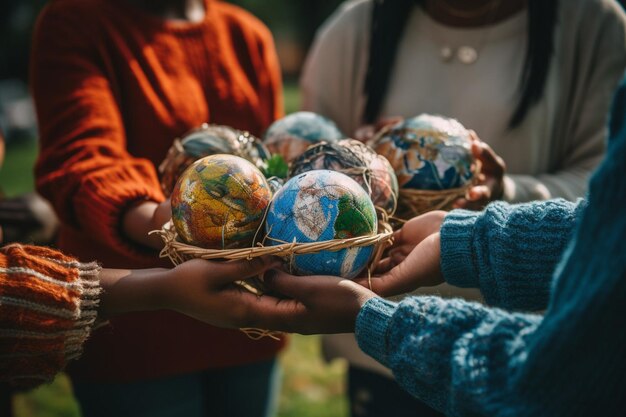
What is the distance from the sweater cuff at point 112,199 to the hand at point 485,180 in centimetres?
112

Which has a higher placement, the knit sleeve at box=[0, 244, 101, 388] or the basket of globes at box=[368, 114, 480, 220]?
the basket of globes at box=[368, 114, 480, 220]

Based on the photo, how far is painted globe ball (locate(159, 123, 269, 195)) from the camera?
1735 mm

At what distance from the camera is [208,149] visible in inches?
68.2

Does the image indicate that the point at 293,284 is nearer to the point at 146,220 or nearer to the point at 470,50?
the point at 146,220

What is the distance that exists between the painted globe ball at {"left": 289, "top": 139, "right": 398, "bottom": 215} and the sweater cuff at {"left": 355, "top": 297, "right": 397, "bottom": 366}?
0.43 metres

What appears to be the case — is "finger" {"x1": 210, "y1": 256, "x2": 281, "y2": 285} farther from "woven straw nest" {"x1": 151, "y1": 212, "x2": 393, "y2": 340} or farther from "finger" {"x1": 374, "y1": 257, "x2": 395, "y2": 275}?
"finger" {"x1": 374, "y1": 257, "x2": 395, "y2": 275}

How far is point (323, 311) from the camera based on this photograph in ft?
4.57

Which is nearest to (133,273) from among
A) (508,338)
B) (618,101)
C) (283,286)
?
(283,286)

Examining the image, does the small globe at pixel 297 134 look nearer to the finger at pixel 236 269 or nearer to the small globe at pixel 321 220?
the small globe at pixel 321 220

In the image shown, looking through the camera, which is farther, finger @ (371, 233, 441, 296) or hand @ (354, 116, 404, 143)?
hand @ (354, 116, 404, 143)

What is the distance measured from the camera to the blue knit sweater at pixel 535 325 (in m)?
0.92

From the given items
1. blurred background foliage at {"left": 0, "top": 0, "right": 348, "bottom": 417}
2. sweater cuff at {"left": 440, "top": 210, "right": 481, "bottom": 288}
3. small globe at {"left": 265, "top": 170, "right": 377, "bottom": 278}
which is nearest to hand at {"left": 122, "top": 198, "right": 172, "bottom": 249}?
small globe at {"left": 265, "top": 170, "right": 377, "bottom": 278}

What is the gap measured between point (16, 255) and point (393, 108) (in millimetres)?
1563

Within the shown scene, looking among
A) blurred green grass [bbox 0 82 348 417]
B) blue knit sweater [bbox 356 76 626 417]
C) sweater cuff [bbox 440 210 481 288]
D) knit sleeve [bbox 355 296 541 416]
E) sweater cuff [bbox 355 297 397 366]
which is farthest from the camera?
blurred green grass [bbox 0 82 348 417]
